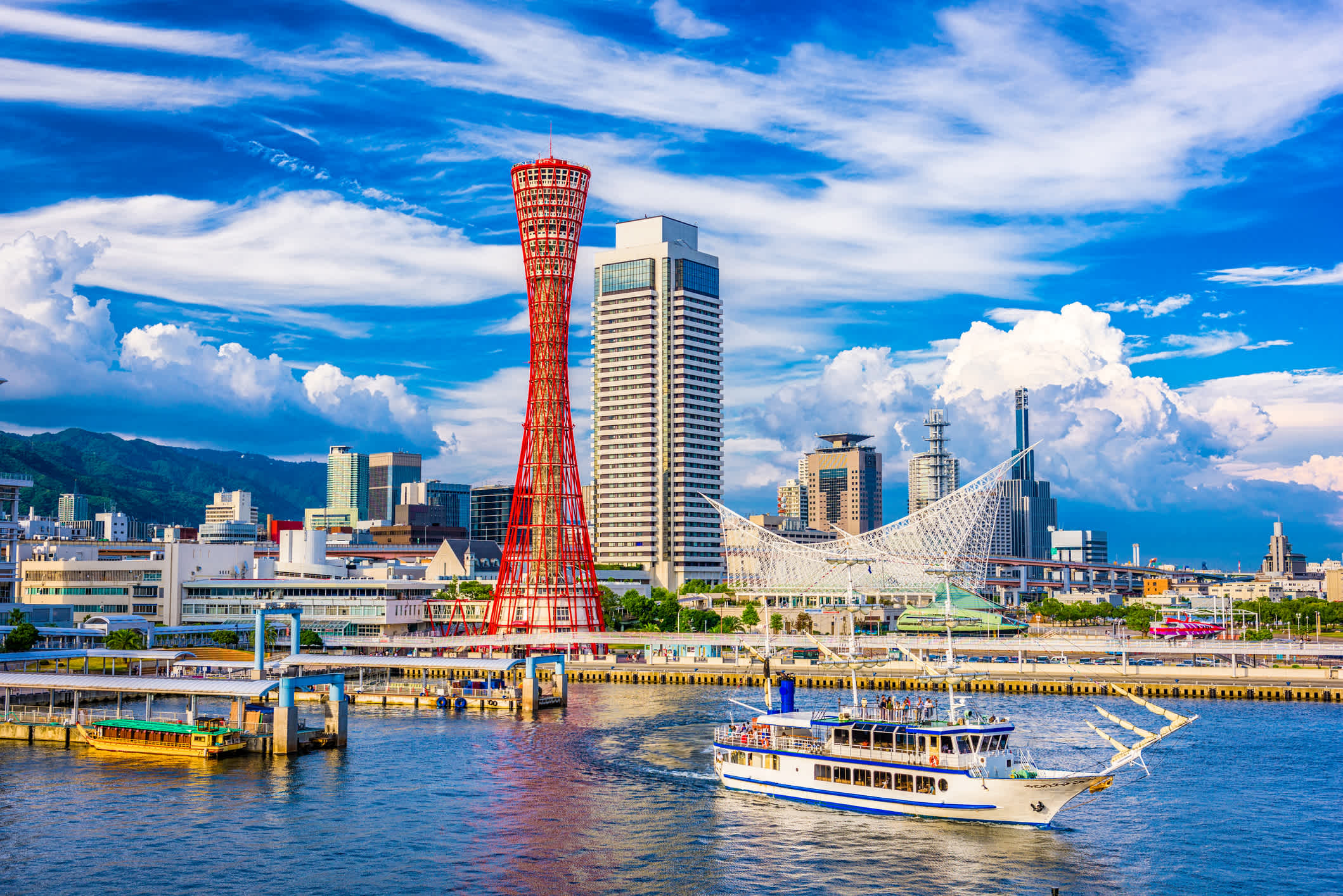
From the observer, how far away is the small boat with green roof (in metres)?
68.4

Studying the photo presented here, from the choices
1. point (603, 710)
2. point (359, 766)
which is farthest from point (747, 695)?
point (359, 766)

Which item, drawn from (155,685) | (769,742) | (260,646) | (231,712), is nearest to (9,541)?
(260,646)

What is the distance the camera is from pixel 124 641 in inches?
4569

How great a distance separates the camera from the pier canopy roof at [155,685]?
230 feet

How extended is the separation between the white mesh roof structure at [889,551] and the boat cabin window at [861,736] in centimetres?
10014

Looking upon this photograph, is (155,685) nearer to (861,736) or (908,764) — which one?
(861,736)

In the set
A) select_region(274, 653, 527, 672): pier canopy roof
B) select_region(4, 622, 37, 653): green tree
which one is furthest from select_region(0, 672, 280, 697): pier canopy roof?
select_region(4, 622, 37, 653): green tree

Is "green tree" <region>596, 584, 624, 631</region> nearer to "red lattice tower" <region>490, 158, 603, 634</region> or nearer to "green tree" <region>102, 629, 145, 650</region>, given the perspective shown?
"red lattice tower" <region>490, 158, 603, 634</region>

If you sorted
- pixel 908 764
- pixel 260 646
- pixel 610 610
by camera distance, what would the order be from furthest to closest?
pixel 610 610
pixel 260 646
pixel 908 764

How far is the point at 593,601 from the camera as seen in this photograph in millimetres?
144375

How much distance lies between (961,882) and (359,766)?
35.0 m

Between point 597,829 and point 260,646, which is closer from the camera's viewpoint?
point 597,829

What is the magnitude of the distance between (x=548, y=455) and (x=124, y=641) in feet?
154

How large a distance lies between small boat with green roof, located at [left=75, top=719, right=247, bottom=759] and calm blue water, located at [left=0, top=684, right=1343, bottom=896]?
172 cm
